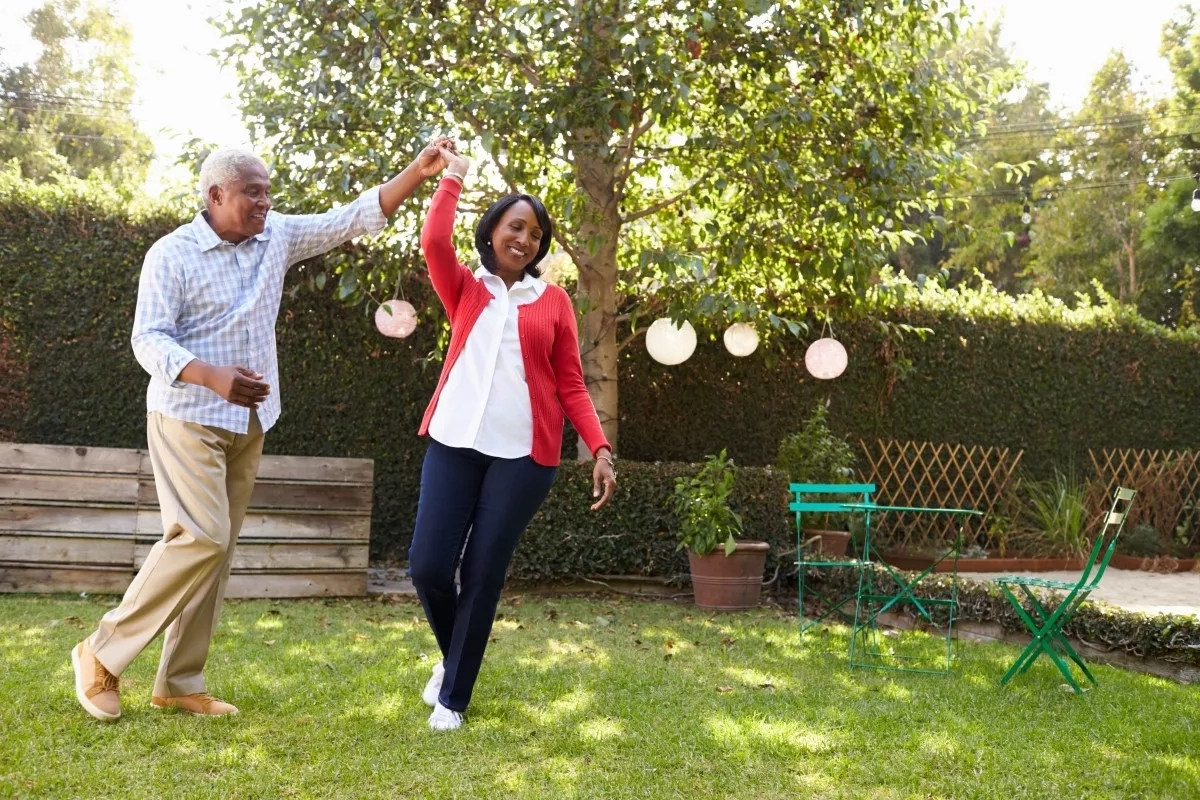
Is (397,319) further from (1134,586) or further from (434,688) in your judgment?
(1134,586)

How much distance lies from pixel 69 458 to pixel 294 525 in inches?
46.0

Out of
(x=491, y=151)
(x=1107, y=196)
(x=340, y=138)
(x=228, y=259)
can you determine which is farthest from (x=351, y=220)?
(x=1107, y=196)

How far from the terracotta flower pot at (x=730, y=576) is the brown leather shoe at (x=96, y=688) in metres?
3.67

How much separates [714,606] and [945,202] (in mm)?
2782

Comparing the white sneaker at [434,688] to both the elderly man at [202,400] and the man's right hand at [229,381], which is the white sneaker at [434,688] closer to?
the elderly man at [202,400]

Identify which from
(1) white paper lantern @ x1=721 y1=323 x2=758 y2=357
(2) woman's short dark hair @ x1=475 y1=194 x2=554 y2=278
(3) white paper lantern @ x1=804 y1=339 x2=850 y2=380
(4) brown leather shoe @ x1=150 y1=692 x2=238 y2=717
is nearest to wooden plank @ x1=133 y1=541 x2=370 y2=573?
→ (4) brown leather shoe @ x1=150 y1=692 x2=238 y2=717

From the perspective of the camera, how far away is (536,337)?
10.1ft

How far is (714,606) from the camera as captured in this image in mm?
6059

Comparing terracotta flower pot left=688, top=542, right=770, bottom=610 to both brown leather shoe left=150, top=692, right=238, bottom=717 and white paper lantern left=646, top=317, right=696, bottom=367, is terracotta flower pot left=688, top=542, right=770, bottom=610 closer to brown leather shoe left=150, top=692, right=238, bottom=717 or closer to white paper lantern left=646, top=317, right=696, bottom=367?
white paper lantern left=646, top=317, right=696, bottom=367

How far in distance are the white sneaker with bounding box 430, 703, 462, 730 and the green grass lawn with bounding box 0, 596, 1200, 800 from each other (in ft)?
0.16

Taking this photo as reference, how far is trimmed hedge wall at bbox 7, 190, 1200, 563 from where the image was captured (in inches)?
254

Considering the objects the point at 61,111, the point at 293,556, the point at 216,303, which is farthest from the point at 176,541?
the point at 61,111

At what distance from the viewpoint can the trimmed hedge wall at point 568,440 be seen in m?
6.45

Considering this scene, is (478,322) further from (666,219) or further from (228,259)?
(666,219)
